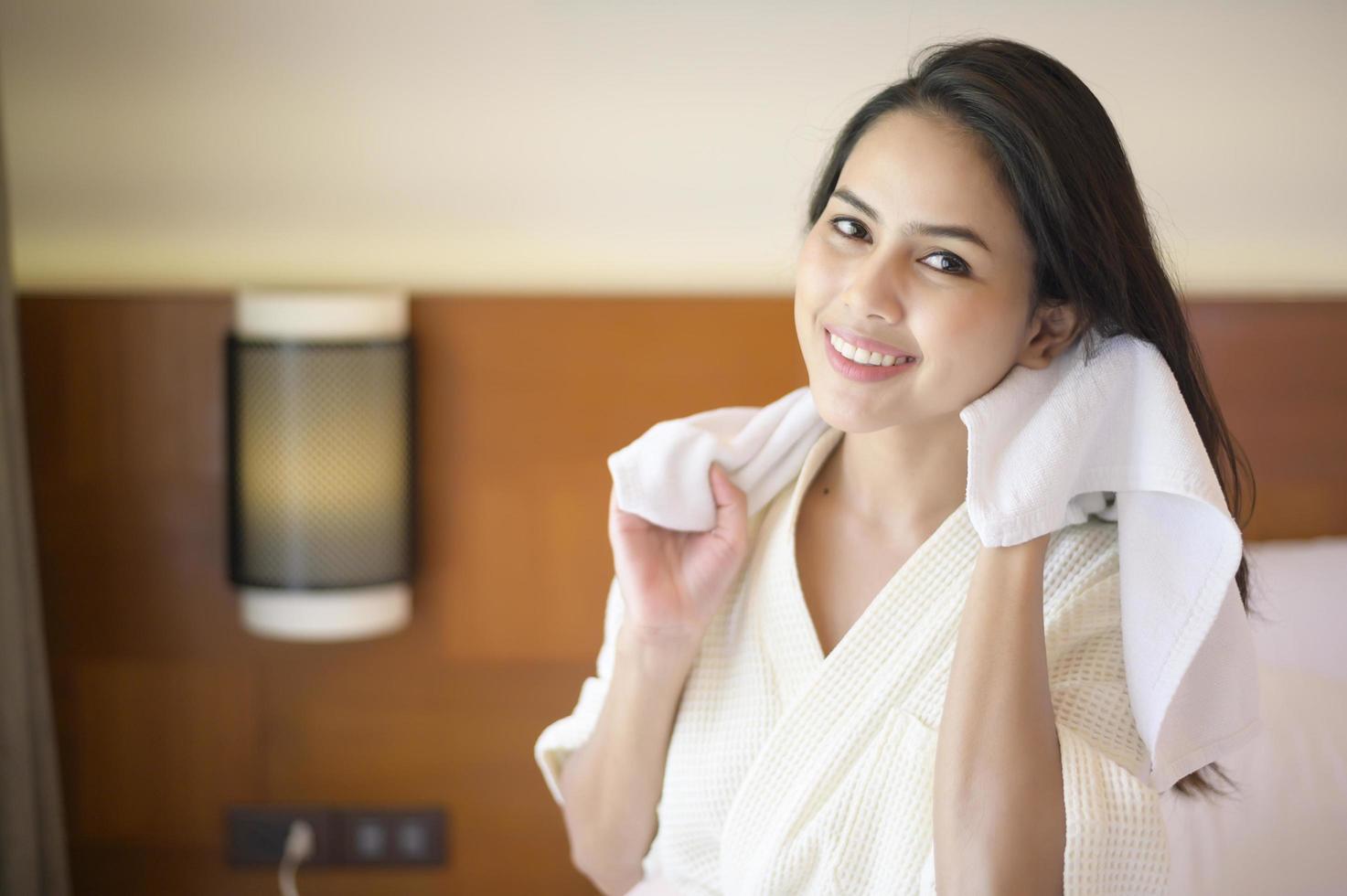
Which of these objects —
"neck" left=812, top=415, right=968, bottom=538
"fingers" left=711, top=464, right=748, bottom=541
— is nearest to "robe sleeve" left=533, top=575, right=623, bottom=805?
"fingers" left=711, top=464, right=748, bottom=541

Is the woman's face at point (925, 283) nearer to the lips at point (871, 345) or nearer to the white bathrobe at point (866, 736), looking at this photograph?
the lips at point (871, 345)

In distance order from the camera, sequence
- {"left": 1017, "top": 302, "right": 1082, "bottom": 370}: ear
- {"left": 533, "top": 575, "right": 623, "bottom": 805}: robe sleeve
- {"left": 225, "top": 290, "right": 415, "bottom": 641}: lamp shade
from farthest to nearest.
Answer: {"left": 225, "top": 290, "right": 415, "bottom": 641}: lamp shade, {"left": 533, "top": 575, "right": 623, "bottom": 805}: robe sleeve, {"left": 1017, "top": 302, "right": 1082, "bottom": 370}: ear

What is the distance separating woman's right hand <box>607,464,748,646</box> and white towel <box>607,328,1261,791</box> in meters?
0.27

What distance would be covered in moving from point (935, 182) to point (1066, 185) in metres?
0.11

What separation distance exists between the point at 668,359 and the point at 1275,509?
972 mm

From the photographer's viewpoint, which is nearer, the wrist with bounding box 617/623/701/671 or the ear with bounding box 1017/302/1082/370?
the ear with bounding box 1017/302/1082/370

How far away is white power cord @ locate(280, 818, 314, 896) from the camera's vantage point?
206cm

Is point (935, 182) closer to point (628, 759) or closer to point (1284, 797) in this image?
point (628, 759)

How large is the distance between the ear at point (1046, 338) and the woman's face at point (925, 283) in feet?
0.03

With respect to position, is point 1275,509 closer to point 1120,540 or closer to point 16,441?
point 1120,540

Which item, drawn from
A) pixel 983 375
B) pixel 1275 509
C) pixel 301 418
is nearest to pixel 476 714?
pixel 301 418

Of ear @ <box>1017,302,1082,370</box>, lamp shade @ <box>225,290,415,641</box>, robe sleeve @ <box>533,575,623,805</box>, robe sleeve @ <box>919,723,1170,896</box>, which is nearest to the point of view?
robe sleeve @ <box>919,723,1170,896</box>

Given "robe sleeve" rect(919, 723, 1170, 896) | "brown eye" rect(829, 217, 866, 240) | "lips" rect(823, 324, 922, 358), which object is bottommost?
"robe sleeve" rect(919, 723, 1170, 896)

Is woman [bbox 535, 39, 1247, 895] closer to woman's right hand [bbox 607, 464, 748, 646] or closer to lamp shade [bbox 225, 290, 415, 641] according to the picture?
woman's right hand [bbox 607, 464, 748, 646]
